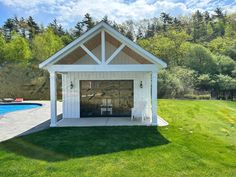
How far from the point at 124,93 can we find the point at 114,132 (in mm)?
4676

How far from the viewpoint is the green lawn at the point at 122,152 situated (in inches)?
263

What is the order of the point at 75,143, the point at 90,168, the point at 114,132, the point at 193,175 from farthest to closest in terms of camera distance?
the point at 114,132, the point at 75,143, the point at 90,168, the point at 193,175

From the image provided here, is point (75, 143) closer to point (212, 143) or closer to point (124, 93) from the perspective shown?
point (212, 143)

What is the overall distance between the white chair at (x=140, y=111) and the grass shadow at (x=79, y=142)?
2.25m

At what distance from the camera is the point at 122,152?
8.02 metres

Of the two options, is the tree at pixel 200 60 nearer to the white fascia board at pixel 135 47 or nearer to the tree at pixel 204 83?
the tree at pixel 204 83

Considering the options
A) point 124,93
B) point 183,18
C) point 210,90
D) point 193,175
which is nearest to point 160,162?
point 193,175

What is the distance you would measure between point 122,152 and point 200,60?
28774 millimetres

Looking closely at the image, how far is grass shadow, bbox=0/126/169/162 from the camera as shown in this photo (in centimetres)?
805

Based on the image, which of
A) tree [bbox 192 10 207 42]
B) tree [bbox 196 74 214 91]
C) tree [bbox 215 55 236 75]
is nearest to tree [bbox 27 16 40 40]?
tree [bbox 196 74 214 91]

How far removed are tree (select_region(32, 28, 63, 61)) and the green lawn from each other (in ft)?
73.3

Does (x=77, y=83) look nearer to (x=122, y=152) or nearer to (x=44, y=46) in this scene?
(x=122, y=152)

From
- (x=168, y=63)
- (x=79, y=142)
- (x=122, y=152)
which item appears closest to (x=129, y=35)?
(x=168, y=63)

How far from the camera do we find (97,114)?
586 inches
